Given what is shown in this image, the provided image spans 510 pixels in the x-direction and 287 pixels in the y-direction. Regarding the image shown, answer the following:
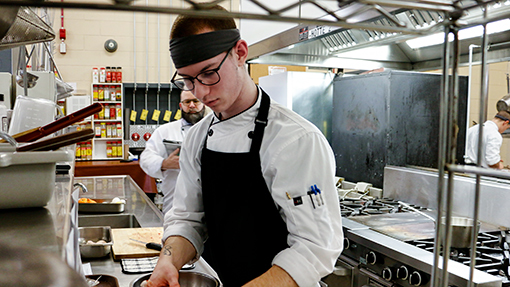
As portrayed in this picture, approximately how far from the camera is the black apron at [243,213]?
132 cm

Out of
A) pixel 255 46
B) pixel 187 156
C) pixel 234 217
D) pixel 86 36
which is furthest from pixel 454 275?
pixel 86 36

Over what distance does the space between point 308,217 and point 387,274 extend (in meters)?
1.09

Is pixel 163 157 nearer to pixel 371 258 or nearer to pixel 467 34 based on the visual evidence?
pixel 371 258

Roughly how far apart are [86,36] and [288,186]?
24.5 feet

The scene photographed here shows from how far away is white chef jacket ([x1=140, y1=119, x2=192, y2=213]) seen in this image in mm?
3545

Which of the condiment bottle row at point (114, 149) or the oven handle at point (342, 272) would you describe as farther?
the condiment bottle row at point (114, 149)

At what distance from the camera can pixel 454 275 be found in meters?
1.72

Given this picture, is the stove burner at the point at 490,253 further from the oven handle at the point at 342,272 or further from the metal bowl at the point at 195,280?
the metal bowl at the point at 195,280

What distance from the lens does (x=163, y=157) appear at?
12.4ft

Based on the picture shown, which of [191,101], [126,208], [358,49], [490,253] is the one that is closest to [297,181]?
[490,253]

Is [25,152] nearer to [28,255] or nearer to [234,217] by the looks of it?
[28,255]

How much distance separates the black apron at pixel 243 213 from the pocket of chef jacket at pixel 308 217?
112mm

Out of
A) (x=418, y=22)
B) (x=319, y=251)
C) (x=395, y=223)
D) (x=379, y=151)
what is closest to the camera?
(x=319, y=251)

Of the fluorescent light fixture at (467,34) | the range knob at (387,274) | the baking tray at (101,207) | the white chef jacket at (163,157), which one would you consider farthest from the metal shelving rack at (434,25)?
the white chef jacket at (163,157)
